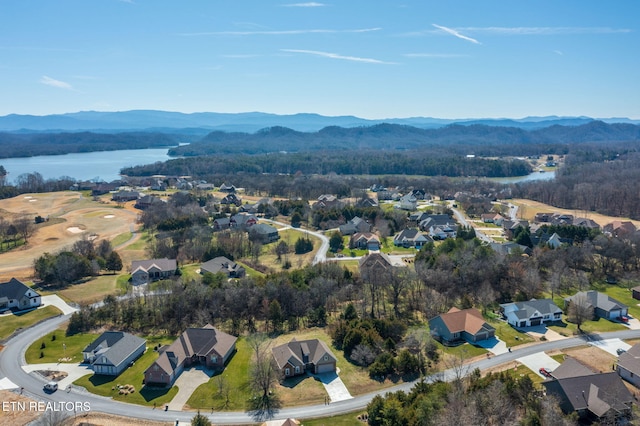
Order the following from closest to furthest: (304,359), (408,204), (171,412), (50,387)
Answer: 1. (171,412)
2. (50,387)
3. (304,359)
4. (408,204)

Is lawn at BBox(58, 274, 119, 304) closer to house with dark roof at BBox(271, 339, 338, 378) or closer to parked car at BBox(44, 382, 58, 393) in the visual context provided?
parked car at BBox(44, 382, 58, 393)

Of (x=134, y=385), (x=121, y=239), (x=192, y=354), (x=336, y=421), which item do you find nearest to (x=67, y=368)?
(x=134, y=385)

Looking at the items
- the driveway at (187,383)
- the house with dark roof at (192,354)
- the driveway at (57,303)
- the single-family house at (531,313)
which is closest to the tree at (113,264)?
the driveway at (57,303)

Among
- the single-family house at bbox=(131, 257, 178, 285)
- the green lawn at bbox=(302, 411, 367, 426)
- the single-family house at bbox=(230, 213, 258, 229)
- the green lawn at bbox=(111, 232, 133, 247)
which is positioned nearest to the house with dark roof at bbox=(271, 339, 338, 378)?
the green lawn at bbox=(302, 411, 367, 426)

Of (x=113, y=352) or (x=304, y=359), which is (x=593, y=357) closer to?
(x=304, y=359)

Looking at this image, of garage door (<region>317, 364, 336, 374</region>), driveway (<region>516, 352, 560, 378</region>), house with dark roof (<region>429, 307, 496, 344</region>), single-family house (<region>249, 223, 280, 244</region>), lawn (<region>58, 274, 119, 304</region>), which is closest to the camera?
driveway (<region>516, 352, 560, 378</region>)

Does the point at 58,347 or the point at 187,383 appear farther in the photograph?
the point at 58,347
